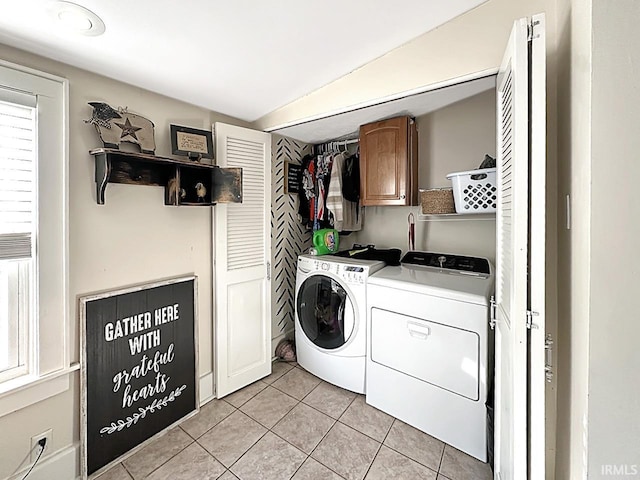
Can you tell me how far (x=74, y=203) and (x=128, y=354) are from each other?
0.88m

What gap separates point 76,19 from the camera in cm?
112

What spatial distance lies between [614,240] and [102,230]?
209cm

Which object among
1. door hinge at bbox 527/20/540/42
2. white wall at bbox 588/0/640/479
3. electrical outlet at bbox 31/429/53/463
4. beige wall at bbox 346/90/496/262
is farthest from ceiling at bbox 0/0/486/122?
electrical outlet at bbox 31/429/53/463

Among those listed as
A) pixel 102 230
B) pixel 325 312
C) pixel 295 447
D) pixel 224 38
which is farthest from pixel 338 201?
pixel 295 447

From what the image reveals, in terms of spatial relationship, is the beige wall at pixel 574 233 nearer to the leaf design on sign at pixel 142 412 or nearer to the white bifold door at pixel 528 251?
the white bifold door at pixel 528 251

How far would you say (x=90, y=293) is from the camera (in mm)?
1559

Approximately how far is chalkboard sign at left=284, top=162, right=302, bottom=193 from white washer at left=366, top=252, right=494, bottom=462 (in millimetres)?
1206

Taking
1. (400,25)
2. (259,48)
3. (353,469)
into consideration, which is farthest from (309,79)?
(353,469)

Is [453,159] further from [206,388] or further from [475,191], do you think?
[206,388]

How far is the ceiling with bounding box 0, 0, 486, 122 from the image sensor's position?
1146 millimetres

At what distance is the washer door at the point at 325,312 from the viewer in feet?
7.33

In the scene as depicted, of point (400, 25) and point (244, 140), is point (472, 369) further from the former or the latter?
point (244, 140)

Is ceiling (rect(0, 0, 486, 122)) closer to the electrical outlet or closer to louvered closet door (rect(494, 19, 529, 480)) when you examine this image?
louvered closet door (rect(494, 19, 529, 480))

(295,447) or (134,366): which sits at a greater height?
(134,366)
